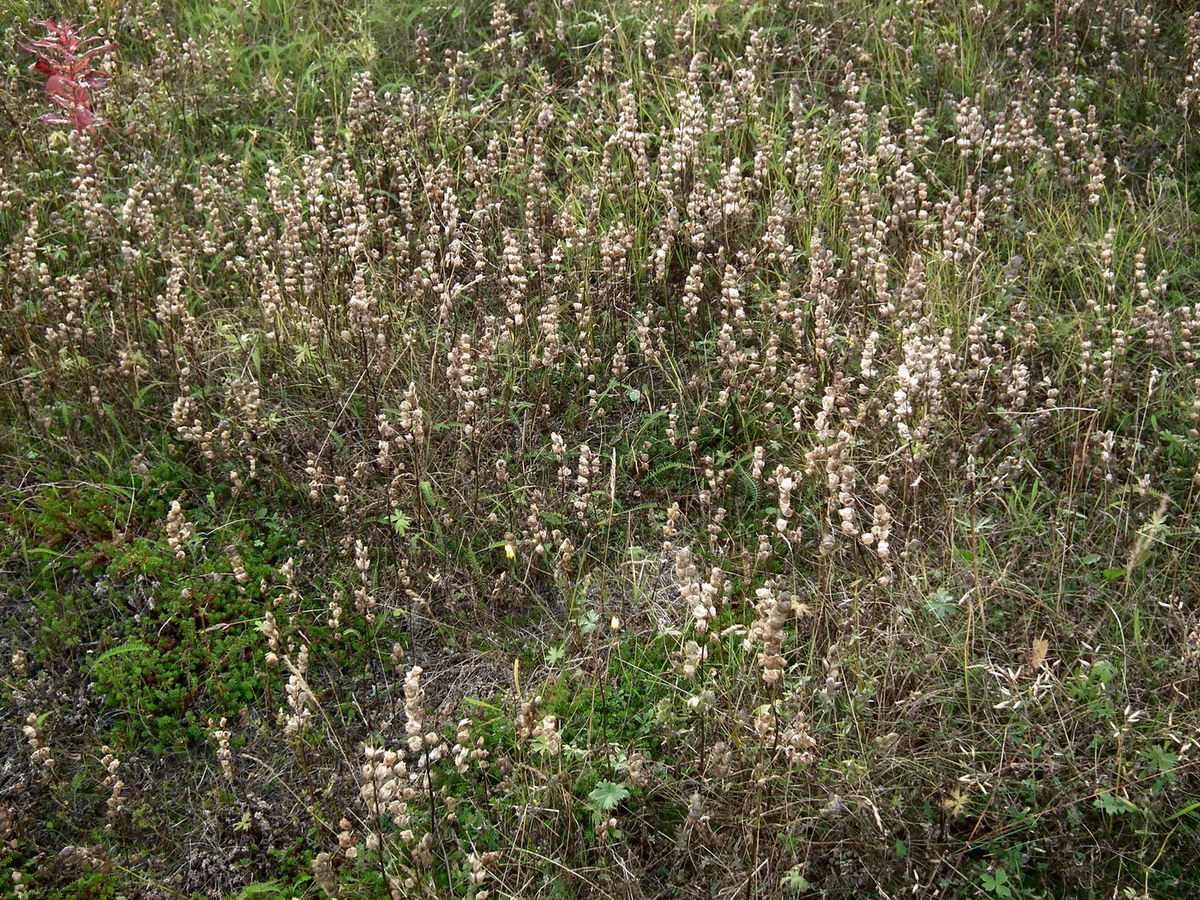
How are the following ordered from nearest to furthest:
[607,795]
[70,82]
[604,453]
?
1. [607,795]
2. [604,453]
3. [70,82]

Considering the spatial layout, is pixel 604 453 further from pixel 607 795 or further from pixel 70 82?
pixel 70 82

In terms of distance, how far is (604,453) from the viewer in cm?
379

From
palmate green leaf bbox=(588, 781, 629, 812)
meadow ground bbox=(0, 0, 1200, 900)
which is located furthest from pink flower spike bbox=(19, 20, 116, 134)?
palmate green leaf bbox=(588, 781, 629, 812)

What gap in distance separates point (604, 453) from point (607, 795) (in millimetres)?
1424

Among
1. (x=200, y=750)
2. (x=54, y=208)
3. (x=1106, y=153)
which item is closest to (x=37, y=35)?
(x=54, y=208)

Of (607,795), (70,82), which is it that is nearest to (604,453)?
(607,795)

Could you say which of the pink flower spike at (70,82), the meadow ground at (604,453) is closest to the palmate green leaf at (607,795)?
the meadow ground at (604,453)

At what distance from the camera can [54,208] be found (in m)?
4.71

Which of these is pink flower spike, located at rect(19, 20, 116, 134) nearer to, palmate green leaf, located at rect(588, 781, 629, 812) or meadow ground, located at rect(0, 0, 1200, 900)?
meadow ground, located at rect(0, 0, 1200, 900)

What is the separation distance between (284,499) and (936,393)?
2.27m

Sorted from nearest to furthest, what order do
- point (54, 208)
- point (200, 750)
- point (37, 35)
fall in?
point (200, 750) < point (54, 208) < point (37, 35)

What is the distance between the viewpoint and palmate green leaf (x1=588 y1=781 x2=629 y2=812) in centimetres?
265

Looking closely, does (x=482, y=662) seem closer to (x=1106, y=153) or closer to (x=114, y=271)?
(x=114, y=271)

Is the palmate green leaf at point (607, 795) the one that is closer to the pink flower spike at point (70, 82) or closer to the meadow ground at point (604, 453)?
the meadow ground at point (604, 453)
